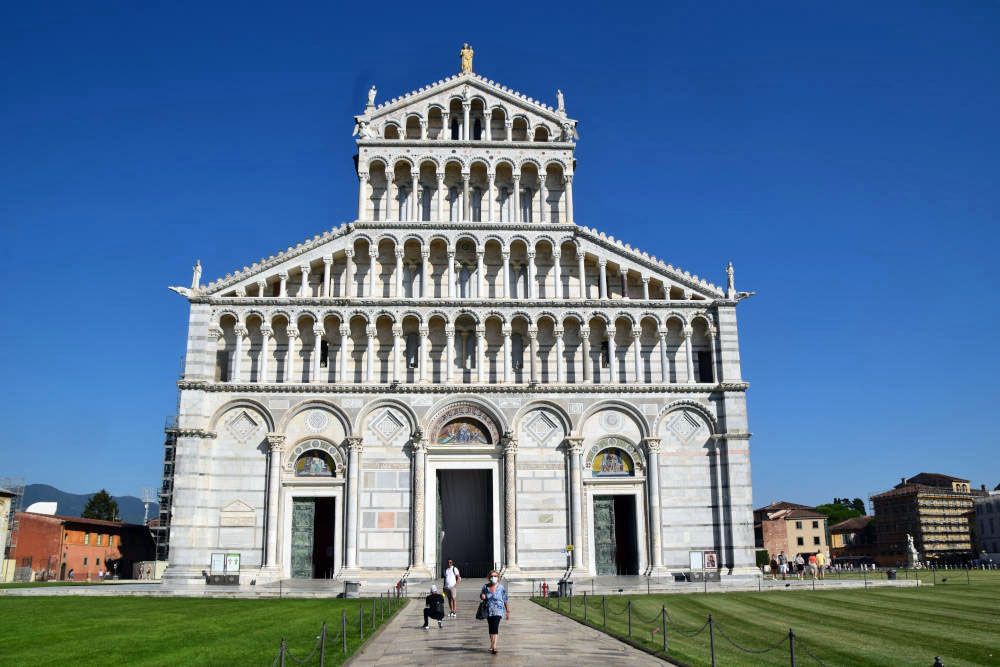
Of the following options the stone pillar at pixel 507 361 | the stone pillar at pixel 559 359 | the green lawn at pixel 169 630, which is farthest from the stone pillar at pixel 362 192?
the green lawn at pixel 169 630

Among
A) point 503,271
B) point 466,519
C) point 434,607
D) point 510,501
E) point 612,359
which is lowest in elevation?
point 434,607

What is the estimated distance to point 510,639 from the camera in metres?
23.1

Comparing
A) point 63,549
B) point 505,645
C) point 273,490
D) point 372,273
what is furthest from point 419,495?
point 63,549

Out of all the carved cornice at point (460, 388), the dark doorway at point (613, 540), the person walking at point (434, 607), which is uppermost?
the carved cornice at point (460, 388)

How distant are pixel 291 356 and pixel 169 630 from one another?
846 inches

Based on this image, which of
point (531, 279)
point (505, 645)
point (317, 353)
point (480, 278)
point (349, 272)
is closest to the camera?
point (505, 645)

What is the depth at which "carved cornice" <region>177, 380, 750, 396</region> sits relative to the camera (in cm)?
4403

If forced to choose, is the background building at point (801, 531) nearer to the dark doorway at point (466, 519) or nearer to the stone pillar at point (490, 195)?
the dark doorway at point (466, 519)

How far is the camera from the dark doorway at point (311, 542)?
4316cm

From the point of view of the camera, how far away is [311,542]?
43500 millimetres

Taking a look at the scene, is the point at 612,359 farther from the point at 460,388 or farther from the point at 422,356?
the point at 422,356

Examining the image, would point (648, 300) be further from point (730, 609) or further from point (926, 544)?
point (926, 544)

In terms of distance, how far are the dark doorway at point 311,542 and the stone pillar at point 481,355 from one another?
10035 mm

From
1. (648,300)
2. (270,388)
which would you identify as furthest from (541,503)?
(270,388)
